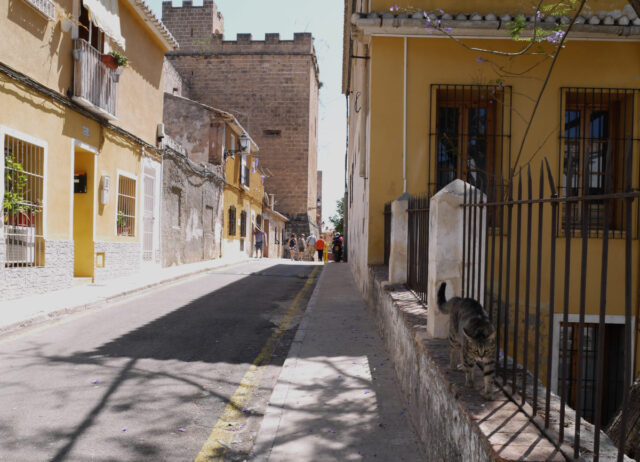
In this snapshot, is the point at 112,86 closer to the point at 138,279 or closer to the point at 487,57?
the point at 138,279

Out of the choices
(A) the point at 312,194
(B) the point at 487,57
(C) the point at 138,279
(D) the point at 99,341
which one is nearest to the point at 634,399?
(D) the point at 99,341

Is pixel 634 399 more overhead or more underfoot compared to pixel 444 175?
more underfoot

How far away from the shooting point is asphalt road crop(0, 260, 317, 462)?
3.43 meters

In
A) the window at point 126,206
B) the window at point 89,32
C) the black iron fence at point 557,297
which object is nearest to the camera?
the black iron fence at point 557,297

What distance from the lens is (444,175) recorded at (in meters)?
8.73

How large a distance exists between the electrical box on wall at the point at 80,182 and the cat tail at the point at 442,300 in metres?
10.3

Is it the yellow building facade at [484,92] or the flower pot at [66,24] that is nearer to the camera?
the yellow building facade at [484,92]

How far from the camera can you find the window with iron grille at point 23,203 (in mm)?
8859

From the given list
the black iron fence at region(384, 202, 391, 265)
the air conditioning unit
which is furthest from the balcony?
the black iron fence at region(384, 202, 391, 265)

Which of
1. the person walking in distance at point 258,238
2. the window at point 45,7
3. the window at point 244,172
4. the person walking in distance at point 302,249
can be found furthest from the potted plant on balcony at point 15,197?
the person walking in distance at point 302,249

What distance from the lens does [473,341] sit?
8.79ft

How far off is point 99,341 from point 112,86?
7.97 meters

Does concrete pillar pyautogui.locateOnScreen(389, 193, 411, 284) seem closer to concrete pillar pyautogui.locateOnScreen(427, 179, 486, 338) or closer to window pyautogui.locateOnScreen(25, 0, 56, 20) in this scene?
concrete pillar pyautogui.locateOnScreen(427, 179, 486, 338)

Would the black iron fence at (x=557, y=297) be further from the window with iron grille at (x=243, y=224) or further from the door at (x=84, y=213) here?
the window with iron grille at (x=243, y=224)
